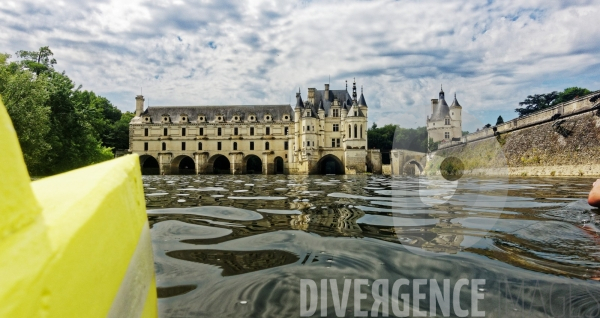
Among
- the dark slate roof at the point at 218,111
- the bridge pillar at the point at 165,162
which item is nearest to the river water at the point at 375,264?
the bridge pillar at the point at 165,162

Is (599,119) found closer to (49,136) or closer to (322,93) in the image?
(49,136)

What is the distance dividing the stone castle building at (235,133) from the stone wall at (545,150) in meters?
18.5

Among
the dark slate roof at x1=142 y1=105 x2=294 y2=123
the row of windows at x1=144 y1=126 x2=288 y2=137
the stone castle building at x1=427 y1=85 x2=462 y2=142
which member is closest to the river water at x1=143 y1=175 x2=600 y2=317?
the row of windows at x1=144 y1=126 x2=288 y2=137

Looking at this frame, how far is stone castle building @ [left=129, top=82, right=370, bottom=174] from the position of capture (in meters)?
46.8

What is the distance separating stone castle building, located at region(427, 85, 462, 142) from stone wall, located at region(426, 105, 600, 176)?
22165 millimetres

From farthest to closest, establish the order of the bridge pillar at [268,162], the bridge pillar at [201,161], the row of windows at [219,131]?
1. the row of windows at [219,131]
2. the bridge pillar at [201,161]
3. the bridge pillar at [268,162]

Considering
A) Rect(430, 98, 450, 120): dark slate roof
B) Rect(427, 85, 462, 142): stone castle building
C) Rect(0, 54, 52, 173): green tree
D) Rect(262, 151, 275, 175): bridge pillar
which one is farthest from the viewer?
Rect(430, 98, 450, 120): dark slate roof

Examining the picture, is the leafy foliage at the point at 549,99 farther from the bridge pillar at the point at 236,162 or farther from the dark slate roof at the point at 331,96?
the bridge pillar at the point at 236,162

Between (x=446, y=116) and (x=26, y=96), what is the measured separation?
53.0m

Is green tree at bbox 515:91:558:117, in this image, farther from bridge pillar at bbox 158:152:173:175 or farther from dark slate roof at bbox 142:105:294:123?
bridge pillar at bbox 158:152:173:175

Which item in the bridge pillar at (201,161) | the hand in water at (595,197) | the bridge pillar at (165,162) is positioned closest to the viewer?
the hand in water at (595,197)

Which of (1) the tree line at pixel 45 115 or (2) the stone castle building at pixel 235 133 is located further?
(2) the stone castle building at pixel 235 133

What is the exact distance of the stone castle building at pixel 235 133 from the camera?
153 feet

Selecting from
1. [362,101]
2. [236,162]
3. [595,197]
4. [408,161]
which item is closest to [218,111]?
[236,162]
